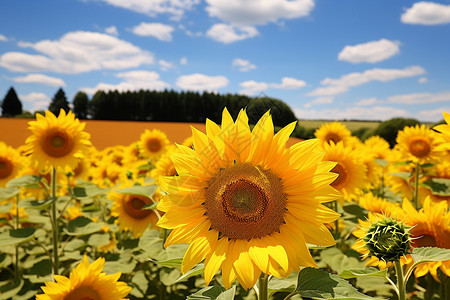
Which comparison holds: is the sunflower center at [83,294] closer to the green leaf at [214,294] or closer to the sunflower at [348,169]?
the green leaf at [214,294]

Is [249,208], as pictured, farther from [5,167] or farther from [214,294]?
[5,167]

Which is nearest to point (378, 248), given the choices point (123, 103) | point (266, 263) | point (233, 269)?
point (266, 263)

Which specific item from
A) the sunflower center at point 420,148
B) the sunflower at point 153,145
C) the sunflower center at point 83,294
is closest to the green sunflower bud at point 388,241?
the sunflower center at point 83,294

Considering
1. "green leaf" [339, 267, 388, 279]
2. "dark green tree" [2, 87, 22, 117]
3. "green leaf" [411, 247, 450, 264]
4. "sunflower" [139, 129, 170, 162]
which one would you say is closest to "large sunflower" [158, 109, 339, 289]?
"green leaf" [339, 267, 388, 279]

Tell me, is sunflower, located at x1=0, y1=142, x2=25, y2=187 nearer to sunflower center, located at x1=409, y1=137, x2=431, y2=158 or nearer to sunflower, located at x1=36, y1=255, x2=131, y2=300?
sunflower, located at x1=36, y1=255, x2=131, y2=300

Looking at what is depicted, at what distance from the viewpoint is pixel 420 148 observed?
14.4 feet

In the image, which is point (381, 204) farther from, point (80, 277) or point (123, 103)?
point (123, 103)

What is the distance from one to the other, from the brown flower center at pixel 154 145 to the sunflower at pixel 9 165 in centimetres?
232

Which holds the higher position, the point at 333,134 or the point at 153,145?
the point at 333,134

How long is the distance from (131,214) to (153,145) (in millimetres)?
2971

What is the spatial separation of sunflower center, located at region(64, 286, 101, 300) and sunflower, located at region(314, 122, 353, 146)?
12.2ft

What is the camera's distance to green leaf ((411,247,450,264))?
1663 mm

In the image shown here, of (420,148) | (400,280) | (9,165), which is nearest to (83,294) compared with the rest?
(400,280)

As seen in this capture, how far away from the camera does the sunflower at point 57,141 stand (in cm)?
399
